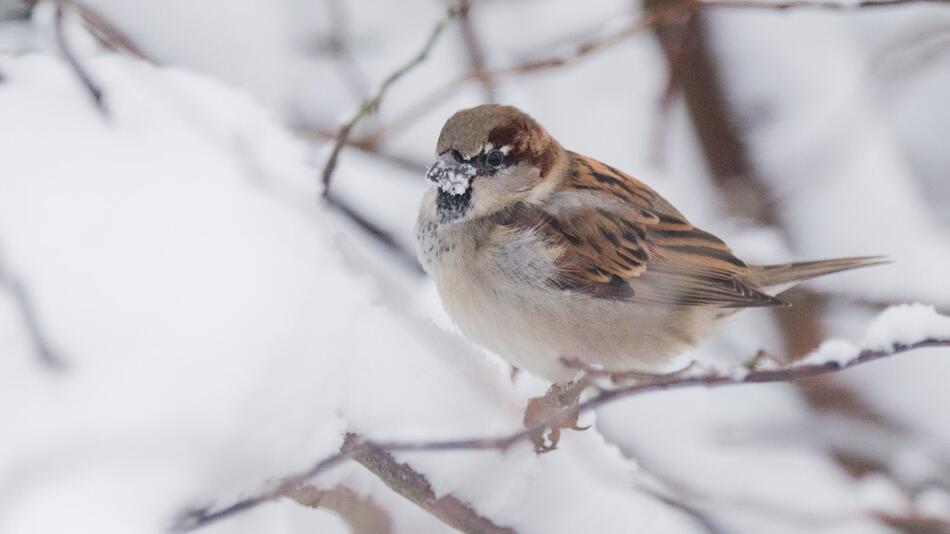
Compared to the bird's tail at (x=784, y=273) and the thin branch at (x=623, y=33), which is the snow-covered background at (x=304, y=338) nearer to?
the thin branch at (x=623, y=33)

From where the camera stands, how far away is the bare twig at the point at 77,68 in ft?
A: 7.07

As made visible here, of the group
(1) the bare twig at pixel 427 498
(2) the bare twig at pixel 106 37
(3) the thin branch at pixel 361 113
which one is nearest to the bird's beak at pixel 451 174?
(3) the thin branch at pixel 361 113

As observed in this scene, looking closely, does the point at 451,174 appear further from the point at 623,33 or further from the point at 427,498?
the point at 427,498

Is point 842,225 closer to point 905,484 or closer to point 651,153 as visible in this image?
point 651,153

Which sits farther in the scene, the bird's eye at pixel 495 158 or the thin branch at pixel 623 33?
the bird's eye at pixel 495 158

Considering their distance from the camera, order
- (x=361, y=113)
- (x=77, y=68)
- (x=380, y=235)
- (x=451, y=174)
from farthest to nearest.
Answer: (x=380, y=235) < (x=451, y=174) < (x=361, y=113) < (x=77, y=68)

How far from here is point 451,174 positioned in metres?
2.67

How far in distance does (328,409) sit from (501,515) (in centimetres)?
34

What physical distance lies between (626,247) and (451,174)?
0.54 meters

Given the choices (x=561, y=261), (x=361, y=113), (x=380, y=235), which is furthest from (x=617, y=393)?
(x=380, y=235)

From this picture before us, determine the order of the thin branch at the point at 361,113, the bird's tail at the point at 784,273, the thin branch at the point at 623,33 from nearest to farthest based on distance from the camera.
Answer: the thin branch at the point at 361,113, the thin branch at the point at 623,33, the bird's tail at the point at 784,273

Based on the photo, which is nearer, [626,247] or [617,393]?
Result: [617,393]

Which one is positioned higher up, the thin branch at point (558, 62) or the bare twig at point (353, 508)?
the thin branch at point (558, 62)

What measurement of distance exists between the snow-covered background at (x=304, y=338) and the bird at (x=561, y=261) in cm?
15
